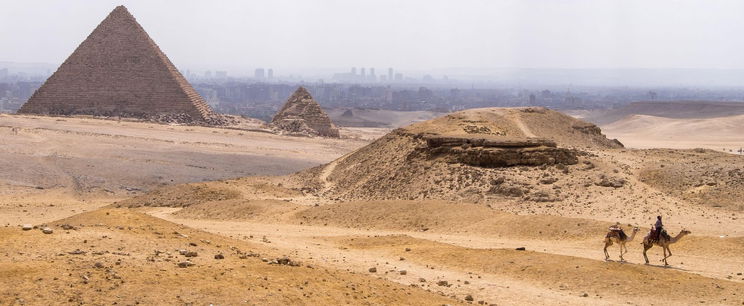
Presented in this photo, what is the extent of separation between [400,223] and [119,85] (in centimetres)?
4663

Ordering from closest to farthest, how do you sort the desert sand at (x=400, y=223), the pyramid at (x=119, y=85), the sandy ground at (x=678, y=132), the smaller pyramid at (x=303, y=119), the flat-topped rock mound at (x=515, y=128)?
the desert sand at (x=400, y=223)
the flat-topped rock mound at (x=515, y=128)
the pyramid at (x=119, y=85)
the smaller pyramid at (x=303, y=119)
the sandy ground at (x=678, y=132)

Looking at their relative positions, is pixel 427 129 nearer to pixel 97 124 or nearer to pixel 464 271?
pixel 464 271

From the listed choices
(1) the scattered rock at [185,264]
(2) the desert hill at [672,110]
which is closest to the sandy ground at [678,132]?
(2) the desert hill at [672,110]

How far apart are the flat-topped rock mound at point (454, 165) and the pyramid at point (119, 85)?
34485 millimetres

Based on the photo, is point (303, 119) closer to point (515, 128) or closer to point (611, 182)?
point (515, 128)

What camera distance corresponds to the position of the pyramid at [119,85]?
196 ft

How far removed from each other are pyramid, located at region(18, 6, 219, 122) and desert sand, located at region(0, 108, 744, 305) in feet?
70.1

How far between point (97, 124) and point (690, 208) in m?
40.7

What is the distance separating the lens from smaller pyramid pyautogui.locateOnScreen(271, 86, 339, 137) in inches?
2382

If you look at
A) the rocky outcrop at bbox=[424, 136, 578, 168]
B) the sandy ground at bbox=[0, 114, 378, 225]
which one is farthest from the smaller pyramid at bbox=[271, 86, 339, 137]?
the rocky outcrop at bbox=[424, 136, 578, 168]

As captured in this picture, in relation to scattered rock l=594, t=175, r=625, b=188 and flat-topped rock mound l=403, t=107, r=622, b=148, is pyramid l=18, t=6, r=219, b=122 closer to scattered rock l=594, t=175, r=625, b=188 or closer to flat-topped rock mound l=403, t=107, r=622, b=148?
flat-topped rock mound l=403, t=107, r=622, b=148

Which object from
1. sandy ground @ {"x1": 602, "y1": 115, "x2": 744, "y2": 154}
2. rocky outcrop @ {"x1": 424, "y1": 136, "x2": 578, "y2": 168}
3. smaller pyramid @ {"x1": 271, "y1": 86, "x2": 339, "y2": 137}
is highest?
rocky outcrop @ {"x1": 424, "y1": 136, "x2": 578, "y2": 168}

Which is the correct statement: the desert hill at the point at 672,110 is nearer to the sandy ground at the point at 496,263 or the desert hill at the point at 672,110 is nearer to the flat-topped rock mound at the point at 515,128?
the flat-topped rock mound at the point at 515,128

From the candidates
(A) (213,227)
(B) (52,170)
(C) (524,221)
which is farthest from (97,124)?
(C) (524,221)
